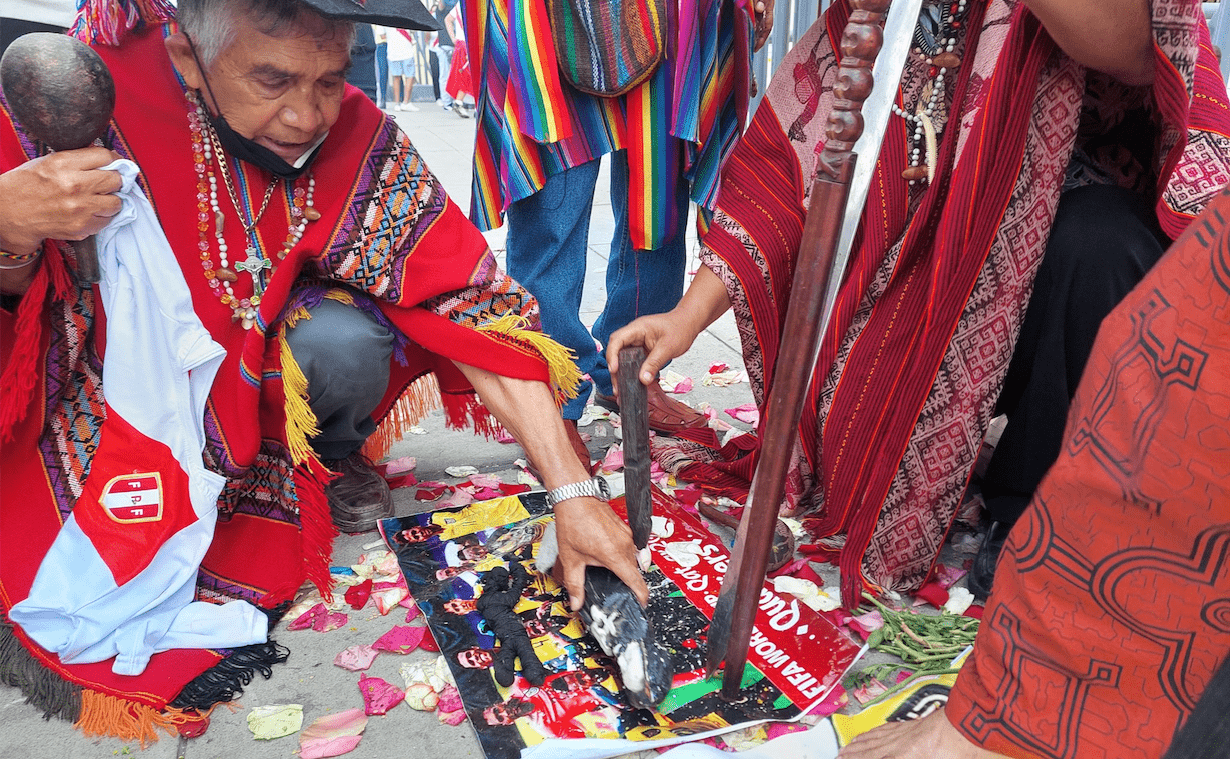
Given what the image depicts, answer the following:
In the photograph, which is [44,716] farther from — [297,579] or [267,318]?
[267,318]

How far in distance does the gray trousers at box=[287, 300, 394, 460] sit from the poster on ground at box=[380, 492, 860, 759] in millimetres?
333

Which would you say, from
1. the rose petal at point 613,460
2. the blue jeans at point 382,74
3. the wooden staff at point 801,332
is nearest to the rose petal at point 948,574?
the wooden staff at point 801,332

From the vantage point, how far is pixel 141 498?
5.48ft

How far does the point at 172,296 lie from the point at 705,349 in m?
2.11

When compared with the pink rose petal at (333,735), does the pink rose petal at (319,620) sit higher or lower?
higher

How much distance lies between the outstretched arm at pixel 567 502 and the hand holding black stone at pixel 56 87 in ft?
2.82

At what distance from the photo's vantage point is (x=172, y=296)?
1.67 meters

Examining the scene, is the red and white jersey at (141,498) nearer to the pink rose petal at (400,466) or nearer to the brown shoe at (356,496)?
the brown shoe at (356,496)

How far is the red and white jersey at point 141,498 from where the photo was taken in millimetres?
1602

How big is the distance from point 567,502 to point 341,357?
633mm

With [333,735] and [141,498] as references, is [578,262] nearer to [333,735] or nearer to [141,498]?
[141,498]

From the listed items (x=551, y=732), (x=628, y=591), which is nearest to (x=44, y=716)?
(x=551, y=732)

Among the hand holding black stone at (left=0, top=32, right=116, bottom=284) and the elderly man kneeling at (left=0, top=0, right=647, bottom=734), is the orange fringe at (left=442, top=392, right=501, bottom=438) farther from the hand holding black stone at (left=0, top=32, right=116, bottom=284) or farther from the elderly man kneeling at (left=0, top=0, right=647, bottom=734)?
the hand holding black stone at (left=0, top=32, right=116, bottom=284)

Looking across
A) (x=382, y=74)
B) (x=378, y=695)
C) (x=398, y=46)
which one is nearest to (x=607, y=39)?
(x=378, y=695)
